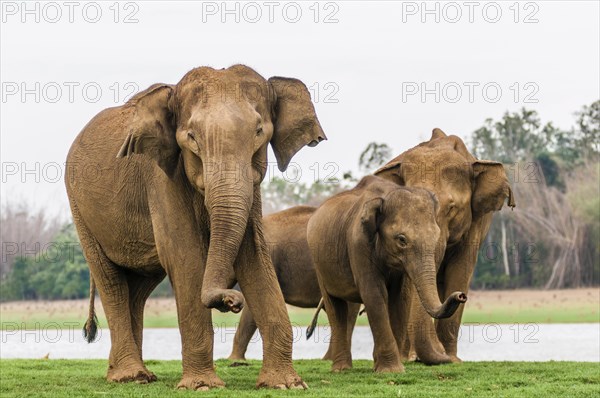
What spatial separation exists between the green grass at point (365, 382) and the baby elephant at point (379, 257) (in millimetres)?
438

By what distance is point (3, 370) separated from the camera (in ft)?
50.4

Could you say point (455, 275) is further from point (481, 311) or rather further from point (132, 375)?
point (481, 311)

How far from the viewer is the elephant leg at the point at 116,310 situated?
1331 centimetres

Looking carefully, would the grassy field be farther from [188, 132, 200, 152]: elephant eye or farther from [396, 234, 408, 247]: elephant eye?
[188, 132, 200, 152]: elephant eye

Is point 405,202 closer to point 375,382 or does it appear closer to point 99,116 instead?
point 375,382

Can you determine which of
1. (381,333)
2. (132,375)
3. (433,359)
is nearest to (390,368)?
(381,333)

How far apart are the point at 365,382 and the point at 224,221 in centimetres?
263

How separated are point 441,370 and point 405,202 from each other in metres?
1.80

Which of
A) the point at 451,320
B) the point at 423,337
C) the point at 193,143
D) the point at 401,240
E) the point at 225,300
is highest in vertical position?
the point at 193,143

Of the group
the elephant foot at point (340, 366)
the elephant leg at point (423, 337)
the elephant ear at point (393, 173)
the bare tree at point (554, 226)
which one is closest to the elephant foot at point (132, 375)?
the elephant foot at point (340, 366)

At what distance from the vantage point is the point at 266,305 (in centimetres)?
1198

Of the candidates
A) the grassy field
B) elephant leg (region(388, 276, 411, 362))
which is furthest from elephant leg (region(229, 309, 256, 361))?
the grassy field

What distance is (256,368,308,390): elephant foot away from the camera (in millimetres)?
11641

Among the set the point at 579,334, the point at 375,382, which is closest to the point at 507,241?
the point at 579,334
